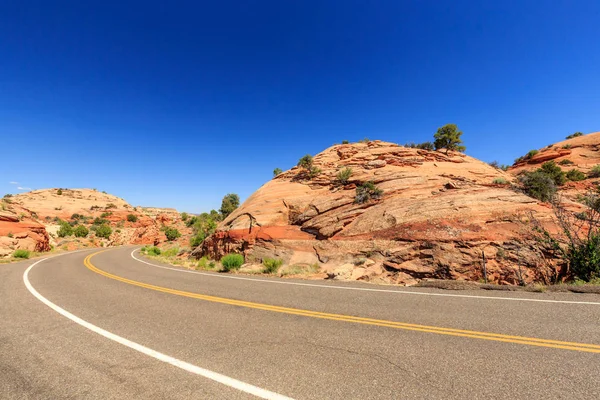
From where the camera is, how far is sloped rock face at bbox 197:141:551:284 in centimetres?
1063

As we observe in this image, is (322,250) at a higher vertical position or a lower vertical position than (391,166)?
lower

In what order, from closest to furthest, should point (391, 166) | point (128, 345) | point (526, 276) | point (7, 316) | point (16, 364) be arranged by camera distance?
1. point (16, 364)
2. point (128, 345)
3. point (7, 316)
4. point (526, 276)
5. point (391, 166)

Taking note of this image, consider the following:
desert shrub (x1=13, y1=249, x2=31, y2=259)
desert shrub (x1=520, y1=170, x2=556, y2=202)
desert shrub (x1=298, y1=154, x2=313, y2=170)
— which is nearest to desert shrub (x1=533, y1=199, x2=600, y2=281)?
desert shrub (x1=520, y1=170, x2=556, y2=202)

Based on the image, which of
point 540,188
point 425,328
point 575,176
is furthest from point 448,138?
point 425,328

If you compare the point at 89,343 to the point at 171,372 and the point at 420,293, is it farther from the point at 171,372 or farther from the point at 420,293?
the point at 420,293

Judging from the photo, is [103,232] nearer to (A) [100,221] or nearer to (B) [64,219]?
(A) [100,221]

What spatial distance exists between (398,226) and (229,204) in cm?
4109

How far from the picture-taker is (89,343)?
177 inches

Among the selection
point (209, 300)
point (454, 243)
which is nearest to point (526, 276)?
point (454, 243)

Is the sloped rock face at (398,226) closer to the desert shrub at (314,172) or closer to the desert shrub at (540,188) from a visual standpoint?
the desert shrub at (314,172)

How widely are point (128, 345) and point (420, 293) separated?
7.38m

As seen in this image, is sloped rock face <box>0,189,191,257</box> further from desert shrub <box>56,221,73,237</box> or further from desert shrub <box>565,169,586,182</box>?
desert shrub <box>565,169,586,182</box>

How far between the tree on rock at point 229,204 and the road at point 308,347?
1608 inches

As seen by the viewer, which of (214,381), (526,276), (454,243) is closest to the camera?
(214,381)
